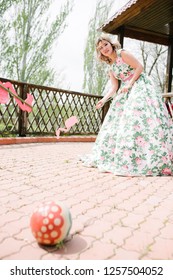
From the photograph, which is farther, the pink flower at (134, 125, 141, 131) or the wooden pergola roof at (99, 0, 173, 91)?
the wooden pergola roof at (99, 0, 173, 91)

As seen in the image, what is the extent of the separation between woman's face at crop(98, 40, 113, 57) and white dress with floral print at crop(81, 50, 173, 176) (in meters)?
0.14

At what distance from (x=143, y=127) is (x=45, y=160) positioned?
166cm

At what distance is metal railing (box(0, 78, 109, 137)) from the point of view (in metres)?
6.75

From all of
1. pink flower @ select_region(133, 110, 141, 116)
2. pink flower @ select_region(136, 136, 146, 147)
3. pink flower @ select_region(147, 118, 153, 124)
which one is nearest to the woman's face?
pink flower @ select_region(133, 110, 141, 116)

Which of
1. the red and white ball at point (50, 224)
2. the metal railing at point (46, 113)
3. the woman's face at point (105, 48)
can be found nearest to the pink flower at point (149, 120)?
the woman's face at point (105, 48)

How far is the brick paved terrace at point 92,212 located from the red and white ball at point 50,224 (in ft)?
0.20

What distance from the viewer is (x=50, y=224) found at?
4.59 ft

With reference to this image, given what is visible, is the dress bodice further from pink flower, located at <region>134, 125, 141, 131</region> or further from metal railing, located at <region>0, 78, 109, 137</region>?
metal railing, located at <region>0, 78, 109, 137</region>

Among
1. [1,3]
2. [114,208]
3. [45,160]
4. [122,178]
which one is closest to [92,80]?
[1,3]

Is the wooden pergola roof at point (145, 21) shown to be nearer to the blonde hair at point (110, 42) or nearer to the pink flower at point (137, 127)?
the blonde hair at point (110, 42)

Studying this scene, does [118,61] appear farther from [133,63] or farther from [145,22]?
[145,22]

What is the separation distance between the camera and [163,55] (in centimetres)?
2100

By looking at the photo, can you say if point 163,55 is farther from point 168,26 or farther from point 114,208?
point 114,208
